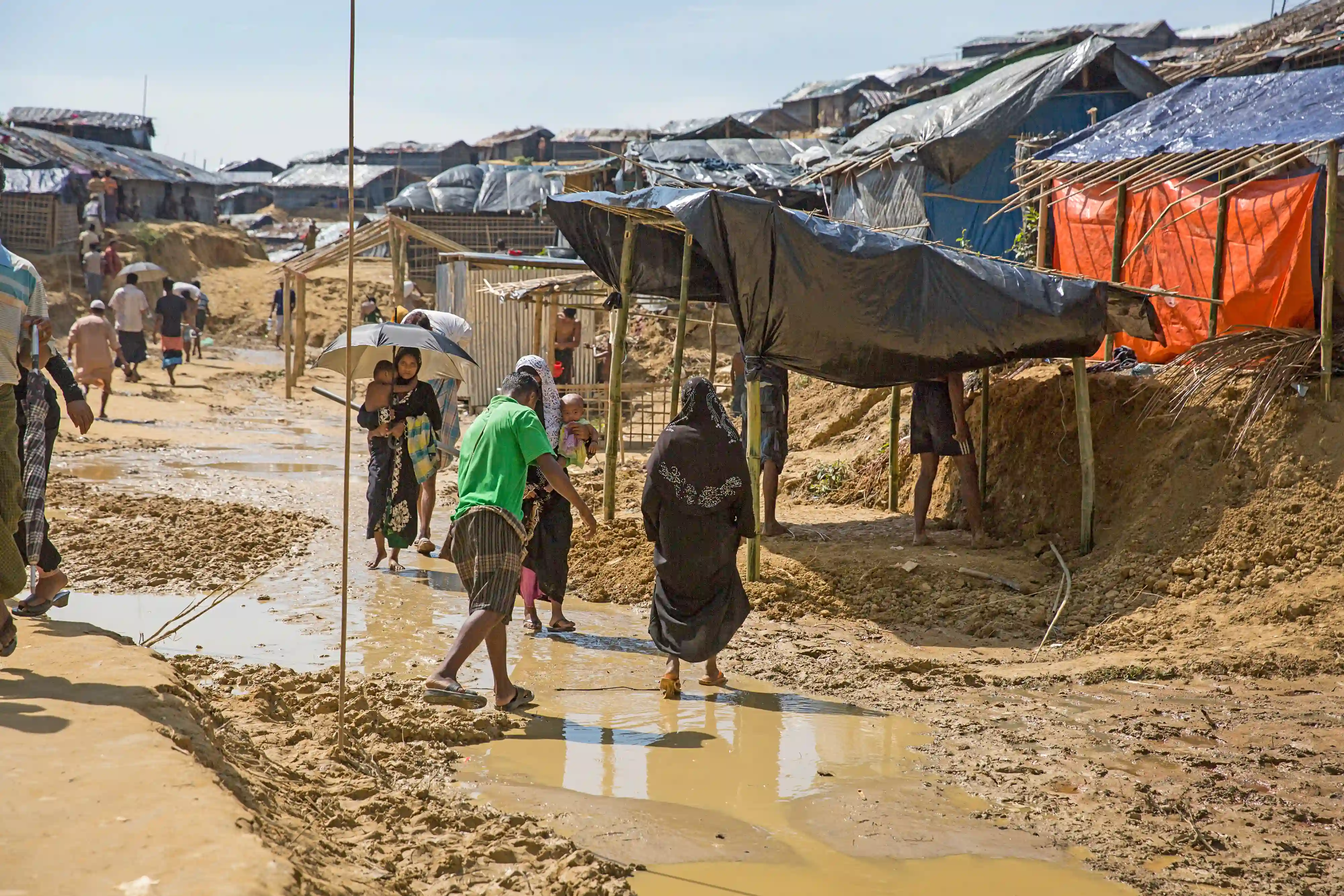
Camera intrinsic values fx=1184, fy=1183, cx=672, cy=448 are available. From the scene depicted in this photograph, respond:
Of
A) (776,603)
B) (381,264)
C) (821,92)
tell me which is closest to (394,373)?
(776,603)

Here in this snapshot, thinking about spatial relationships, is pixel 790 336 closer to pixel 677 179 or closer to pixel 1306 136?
pixel 677 179

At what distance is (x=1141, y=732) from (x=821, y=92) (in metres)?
36.8

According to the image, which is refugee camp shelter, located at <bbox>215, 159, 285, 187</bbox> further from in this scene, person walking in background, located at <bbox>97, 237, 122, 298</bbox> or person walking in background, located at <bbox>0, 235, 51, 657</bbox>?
person walking in background, located at <bbox>0, 235, 51, 657</bbox>

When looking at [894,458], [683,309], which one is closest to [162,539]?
[683,309]

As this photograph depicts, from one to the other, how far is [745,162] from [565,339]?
1015 centimetres

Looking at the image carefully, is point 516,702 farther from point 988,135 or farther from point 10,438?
point 988,135

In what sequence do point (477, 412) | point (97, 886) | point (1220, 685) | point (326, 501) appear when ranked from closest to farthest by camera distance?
1. point (97, 886)
2. point (1220, 685)
3. point (326, 501)
4. point (477, 412)

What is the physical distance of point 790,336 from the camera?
25.8 ft

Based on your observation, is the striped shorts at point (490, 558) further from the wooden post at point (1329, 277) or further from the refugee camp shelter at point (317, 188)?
the refugee camp shelter at point (317, 188)

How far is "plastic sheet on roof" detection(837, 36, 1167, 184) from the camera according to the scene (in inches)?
647

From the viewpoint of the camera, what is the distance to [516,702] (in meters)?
5.47

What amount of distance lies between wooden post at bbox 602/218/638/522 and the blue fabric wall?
848 centimetres

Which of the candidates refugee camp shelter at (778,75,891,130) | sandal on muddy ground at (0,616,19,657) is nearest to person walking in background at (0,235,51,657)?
sandal on muddy ground at (0,616,19,657)

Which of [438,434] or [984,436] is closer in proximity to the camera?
[438,434]
